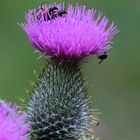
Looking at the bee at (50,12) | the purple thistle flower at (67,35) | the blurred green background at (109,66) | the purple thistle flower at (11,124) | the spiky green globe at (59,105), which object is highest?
the blurred green background at (109,66)

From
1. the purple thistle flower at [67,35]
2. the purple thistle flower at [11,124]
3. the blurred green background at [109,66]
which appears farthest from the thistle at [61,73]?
the blurred green background at [109,66]

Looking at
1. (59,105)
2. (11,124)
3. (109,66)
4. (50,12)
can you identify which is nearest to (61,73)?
(59,105)

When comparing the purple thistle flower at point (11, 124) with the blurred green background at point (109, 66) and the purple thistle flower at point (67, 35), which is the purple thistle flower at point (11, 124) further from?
the blurred green background at point (109, 66)

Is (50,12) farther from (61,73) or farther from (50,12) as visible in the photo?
(61,73)

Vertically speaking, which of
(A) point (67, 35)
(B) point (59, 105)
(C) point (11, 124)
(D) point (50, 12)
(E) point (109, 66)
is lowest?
(C) point (11, 124)

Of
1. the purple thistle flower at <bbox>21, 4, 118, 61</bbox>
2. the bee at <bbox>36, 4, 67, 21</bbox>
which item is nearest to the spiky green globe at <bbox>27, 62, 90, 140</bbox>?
the purple thistle flower at <bbox>21, 4, 118, 61</bbox>
